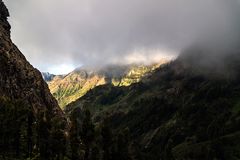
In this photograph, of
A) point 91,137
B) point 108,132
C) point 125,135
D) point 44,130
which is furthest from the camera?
point 125,135

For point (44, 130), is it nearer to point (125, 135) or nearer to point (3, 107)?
point (3, 107)

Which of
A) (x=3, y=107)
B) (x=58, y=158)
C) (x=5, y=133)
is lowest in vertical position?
(x=58, y=158)

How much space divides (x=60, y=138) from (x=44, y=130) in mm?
7554

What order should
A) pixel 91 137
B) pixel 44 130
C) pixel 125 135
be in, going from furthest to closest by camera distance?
pixel 125 135 < pixel 44 130 < pixel 91 137

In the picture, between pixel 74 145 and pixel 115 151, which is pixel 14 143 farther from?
pixel 115 151

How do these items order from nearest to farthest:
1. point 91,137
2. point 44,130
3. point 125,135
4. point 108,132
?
point 91,137
point 44,130
point 108,132
point 125,135

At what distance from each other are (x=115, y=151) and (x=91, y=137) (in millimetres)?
30725

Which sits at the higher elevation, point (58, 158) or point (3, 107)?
point (3, 107)

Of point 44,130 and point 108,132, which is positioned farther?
point 108,132

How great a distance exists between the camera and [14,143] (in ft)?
545

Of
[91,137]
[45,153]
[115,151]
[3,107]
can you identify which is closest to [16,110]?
[3,107]

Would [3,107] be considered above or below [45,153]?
above

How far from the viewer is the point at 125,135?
196 metres

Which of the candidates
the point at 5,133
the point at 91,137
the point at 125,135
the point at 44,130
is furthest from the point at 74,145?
the point at 125,135
